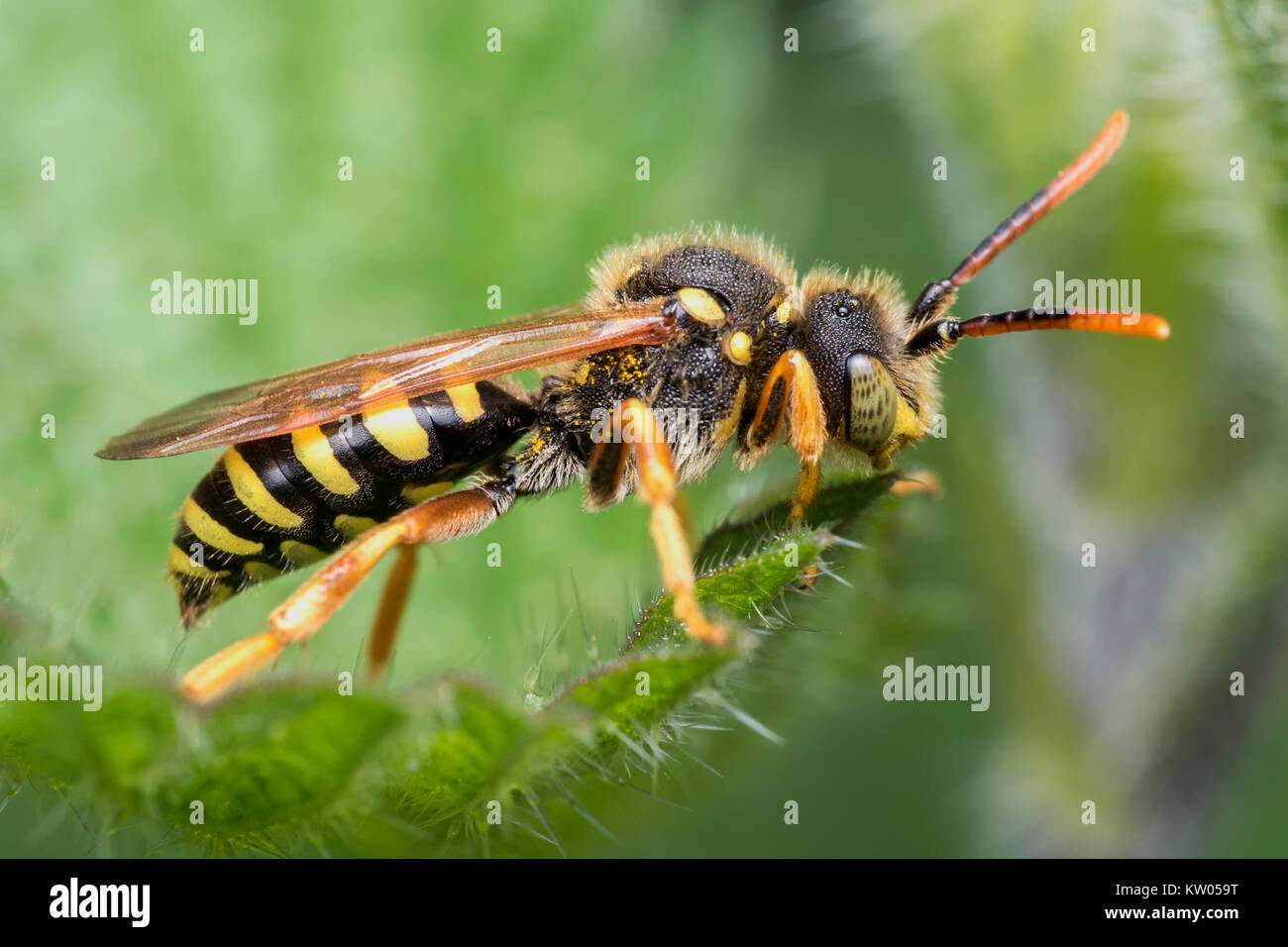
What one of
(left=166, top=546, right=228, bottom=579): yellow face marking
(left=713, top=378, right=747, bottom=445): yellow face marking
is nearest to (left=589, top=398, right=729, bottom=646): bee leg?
(left=713, top=378, right=747, bottom=445): yellow face marking

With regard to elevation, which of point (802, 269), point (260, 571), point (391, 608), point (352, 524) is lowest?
point (391, 608)

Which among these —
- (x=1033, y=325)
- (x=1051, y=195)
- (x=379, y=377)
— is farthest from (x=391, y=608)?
(x=1051, y=195)

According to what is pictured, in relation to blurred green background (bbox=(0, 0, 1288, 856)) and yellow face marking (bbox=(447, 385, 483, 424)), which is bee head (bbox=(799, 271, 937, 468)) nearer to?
blurred green background (bbox=(0, 0, 1288, 856))

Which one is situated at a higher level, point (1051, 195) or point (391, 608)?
point (1051, 195)

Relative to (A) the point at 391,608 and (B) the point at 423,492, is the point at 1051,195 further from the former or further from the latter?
(A) the point at 391,608

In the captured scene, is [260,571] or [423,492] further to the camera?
[423,492]
